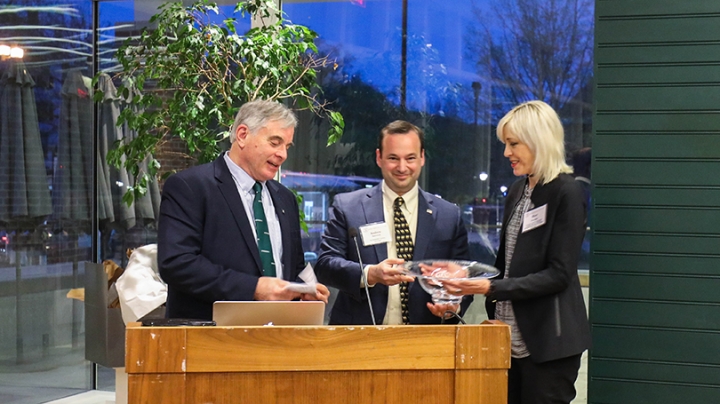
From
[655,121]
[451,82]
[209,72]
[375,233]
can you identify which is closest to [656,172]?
[655,121]

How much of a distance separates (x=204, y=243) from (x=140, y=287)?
1738 mm

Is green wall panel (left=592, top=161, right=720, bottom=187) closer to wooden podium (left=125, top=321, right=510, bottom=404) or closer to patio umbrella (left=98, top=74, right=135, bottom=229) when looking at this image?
wooden podium (left=125, top=321, right=510, bottom=404)

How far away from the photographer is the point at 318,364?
191cm

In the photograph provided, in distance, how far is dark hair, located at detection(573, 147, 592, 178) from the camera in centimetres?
502

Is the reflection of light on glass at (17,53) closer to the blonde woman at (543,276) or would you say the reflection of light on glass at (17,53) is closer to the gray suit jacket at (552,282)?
the blonde woman at (543,276)

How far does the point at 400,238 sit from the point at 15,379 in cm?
380

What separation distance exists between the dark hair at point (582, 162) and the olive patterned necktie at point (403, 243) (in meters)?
2.42

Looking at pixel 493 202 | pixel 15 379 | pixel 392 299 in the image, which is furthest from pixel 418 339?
pixel 15 379

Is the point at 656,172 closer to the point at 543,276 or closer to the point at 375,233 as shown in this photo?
the point at 543,276

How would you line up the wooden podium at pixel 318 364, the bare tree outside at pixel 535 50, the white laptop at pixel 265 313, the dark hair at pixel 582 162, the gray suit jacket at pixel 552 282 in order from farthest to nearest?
the bare tree outside at pixel 535 50 < the dark hair at pixel 582 162 < the gray suit jacket at pixel 552 282 < the white laptop at pixel 265 313 < the wooden podium at pixel 318 364

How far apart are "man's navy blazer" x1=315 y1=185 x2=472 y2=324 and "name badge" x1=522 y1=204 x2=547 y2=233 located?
0.43 meters

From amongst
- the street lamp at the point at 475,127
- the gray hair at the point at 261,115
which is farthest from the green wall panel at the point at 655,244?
the street lamp at the point at 475,127

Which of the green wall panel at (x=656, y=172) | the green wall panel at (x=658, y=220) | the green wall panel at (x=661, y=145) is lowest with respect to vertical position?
the green wall panel at (x=658, y=220)

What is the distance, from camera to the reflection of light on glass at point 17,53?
5.32 m
